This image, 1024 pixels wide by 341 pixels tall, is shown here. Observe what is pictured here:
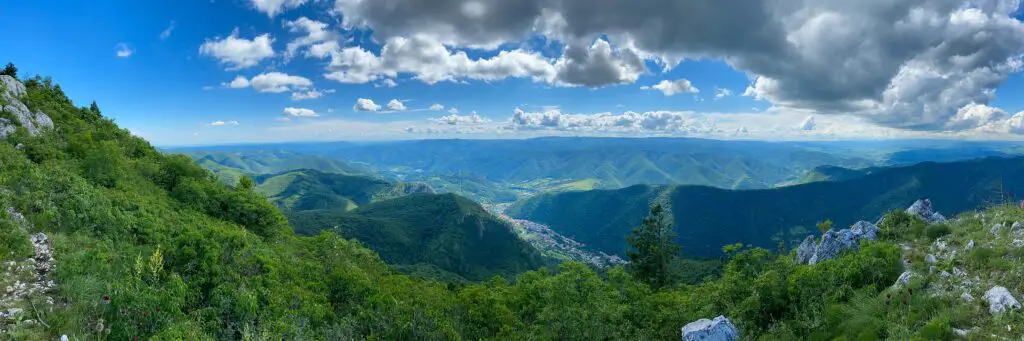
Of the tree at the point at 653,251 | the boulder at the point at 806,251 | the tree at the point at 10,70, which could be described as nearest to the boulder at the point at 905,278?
the boulder at the point at 806,251

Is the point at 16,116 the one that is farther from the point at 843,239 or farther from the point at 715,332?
the point at 843,239

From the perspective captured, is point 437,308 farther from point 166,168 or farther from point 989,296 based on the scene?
point 166,168

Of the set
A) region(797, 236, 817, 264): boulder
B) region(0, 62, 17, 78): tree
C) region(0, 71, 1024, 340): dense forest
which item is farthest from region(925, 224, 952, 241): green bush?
region(0, 62, 17, 78): tree

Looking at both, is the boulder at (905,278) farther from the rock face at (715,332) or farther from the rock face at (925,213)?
the rock face at (925,213)

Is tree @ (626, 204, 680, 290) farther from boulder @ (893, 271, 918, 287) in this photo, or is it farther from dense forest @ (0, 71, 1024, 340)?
boulder @ (893, 271, 918, 287)

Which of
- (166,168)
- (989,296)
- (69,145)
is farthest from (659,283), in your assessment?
(69,145)

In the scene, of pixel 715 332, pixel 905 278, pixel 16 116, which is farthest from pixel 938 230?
pixel 16 116
